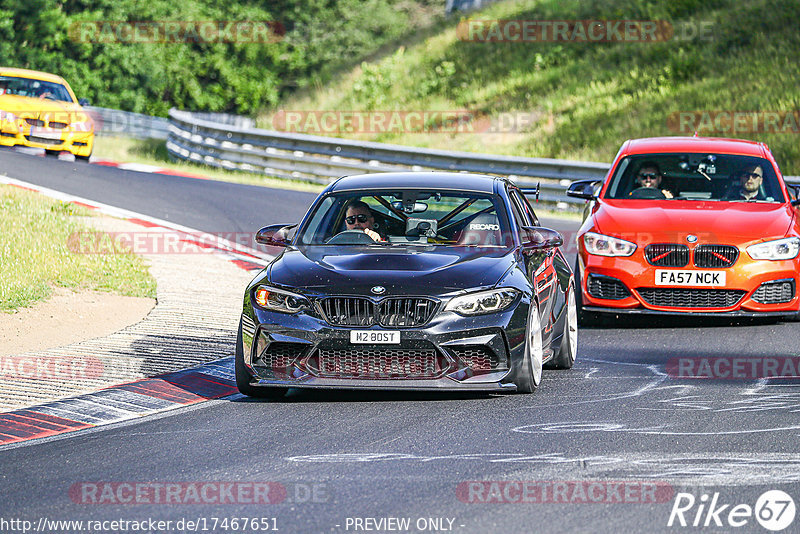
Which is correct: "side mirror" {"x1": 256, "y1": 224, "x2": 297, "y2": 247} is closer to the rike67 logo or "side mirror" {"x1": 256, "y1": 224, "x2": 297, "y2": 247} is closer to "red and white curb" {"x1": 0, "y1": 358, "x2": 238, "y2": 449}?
"red and white curb" {"x1": 0, "y1": 358, "x2": 238, "y2": 449}

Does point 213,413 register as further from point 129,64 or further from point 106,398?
point 129,64

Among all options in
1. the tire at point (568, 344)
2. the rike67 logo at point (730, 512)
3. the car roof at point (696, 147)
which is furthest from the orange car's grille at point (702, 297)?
the rike67 logo at point (730, 512)

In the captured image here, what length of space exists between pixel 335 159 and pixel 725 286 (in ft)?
54.7

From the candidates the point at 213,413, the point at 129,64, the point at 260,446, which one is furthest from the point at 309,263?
the point at 129,64

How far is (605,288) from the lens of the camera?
39.2 feet

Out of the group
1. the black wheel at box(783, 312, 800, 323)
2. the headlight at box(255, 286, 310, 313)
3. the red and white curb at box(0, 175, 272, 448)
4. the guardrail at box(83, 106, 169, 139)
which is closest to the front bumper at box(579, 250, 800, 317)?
the black wheel at box(783, 312, 800, 323)

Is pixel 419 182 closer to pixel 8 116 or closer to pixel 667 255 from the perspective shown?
pixel 667 255

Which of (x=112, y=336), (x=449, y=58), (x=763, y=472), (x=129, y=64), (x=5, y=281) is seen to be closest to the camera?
(x=763, y=472)

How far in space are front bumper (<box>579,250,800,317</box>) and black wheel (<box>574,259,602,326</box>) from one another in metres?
0.22

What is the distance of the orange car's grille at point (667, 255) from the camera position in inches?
458

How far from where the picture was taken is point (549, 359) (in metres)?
9.37

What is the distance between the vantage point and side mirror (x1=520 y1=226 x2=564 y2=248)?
9.20 m

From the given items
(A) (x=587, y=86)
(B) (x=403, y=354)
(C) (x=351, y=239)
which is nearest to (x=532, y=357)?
(B) (x=403, y=354)

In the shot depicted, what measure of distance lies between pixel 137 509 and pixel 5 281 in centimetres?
A: 742
